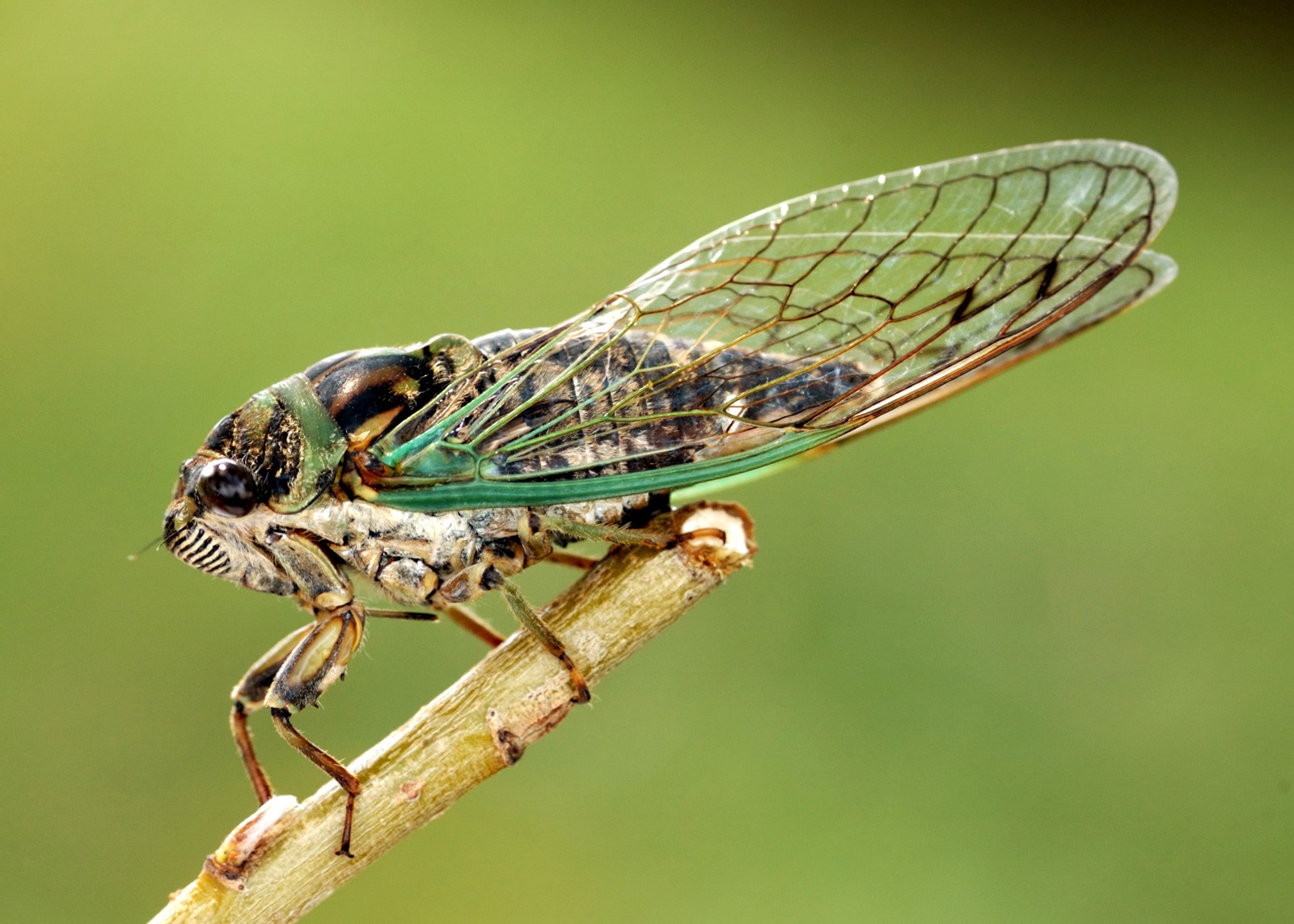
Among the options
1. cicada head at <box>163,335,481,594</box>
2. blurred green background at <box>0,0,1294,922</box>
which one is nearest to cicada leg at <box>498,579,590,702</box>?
cicada head at <box>163,335,481,594</box>

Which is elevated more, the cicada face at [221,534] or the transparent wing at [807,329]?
the cicada face at [221,534]

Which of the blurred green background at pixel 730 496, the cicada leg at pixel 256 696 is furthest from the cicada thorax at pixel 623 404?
the blurred green background at pixel 730 496

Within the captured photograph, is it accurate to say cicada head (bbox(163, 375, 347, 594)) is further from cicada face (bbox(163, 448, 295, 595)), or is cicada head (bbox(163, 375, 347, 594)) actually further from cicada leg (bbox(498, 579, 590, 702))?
cicada leg (bbox(498, 579, 590, 702))

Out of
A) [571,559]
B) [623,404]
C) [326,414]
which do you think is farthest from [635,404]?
[326,414]

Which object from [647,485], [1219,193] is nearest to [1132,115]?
[1219,193]

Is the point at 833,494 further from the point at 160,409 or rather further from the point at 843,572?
the point at 160,409

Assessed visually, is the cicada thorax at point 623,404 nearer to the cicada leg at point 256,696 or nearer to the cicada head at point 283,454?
the cicada head at point 283,454
